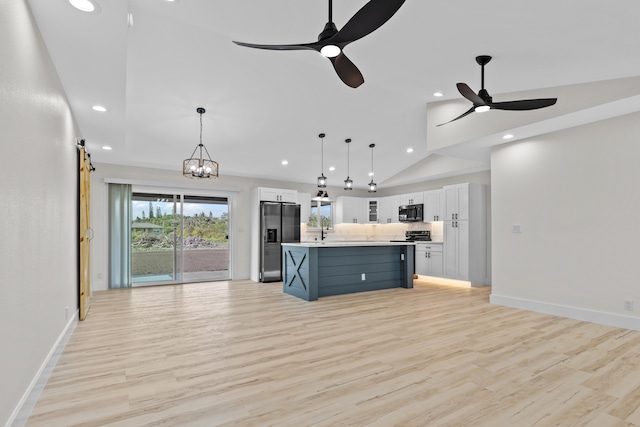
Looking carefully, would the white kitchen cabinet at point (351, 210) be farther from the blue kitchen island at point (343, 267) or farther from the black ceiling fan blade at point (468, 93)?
the black ceiling fan blade at point (468, 93)

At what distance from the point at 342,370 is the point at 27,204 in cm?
255

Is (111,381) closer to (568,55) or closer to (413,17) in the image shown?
(413,17)

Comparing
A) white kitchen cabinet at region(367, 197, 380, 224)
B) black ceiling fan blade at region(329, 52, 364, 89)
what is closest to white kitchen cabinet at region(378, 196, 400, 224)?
white kitchen cabinet at region(367, 197, 380, 224)

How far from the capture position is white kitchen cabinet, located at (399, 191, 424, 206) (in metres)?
8.58

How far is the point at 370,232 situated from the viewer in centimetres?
1004

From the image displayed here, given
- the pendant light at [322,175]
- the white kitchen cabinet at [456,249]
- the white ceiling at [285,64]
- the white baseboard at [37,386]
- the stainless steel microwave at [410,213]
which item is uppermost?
the white ceiling at [285,64]

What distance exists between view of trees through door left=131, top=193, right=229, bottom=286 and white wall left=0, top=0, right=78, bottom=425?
3.85 meters

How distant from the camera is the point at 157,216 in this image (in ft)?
24.2

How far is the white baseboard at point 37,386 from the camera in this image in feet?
6.79

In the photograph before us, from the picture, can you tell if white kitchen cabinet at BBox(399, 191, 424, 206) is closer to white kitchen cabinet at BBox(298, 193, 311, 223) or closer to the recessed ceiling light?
white kitchen cabinet at BBox(298, 193, 311, 223)

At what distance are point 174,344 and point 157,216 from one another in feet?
14.9

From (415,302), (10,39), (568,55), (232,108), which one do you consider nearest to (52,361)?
(10,39)

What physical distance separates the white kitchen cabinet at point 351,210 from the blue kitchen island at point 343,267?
2.69 metres

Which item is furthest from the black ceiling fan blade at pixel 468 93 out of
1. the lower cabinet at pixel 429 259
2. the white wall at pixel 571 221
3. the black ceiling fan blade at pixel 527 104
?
the lower cabinet at pixel 429 259
